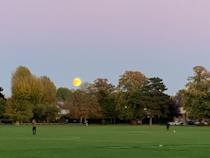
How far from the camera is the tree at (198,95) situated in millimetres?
124625

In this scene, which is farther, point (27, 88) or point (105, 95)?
point (105, 95)

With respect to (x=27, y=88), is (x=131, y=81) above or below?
above

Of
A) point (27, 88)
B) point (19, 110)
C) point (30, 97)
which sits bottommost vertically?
point (19, 110)

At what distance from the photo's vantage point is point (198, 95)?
4889 inches

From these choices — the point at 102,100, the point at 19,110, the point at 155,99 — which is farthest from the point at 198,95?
the point at 19,110

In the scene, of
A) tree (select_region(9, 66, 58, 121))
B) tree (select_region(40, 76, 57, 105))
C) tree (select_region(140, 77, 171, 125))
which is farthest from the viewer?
tree (select_region(40, 76, 57, 105))

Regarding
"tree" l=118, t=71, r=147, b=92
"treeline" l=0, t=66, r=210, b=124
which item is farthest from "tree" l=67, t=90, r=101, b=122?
"tree" l=118, t=71, r=147, b=92

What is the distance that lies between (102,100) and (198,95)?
31174mm

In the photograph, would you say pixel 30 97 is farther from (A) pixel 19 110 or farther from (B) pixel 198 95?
(B) pixel 198 95

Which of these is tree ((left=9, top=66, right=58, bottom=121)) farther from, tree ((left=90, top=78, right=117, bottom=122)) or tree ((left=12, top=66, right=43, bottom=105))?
tree ((left=90, top=78, right=117, bottom=122))

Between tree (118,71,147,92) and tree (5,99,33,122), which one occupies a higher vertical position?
tree (118,71,147,92)

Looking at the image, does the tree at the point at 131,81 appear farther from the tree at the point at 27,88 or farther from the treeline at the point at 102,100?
the tree at the point at 27,88

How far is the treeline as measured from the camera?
132 metres

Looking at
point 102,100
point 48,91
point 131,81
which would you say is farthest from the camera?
point 48,91
